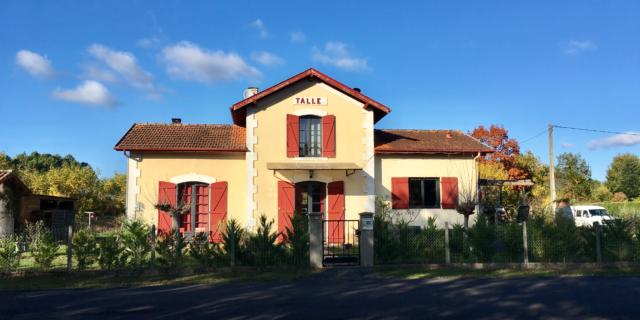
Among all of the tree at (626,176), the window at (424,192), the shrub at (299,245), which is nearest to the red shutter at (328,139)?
the window at (424,192)

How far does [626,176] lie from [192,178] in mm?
51948

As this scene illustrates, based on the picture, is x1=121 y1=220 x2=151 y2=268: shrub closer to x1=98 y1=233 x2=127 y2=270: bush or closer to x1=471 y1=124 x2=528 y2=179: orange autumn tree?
x1=98 y1=233 x2=127 y2=270: bush

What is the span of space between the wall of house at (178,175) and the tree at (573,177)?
26.3m

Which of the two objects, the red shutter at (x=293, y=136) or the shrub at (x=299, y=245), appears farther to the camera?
the red shutter at (x=293, y=136)

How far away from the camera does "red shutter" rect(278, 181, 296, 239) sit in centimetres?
1596

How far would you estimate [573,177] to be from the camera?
39.7 metres

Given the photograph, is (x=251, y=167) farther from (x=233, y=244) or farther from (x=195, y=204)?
(x=233, y=244)

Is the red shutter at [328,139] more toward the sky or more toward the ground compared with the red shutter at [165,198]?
more toward the sky

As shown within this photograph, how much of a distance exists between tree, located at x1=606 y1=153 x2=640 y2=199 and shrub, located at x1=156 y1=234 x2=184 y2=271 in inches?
2120

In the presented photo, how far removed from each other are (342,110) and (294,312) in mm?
10722

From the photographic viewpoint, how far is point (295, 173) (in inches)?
634

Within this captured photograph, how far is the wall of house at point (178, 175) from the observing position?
1581 cm

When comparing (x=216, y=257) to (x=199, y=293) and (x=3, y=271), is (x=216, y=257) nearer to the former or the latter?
Answer: (x=199, y=293)

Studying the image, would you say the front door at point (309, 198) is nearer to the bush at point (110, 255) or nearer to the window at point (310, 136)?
the window at point (310, 136)
